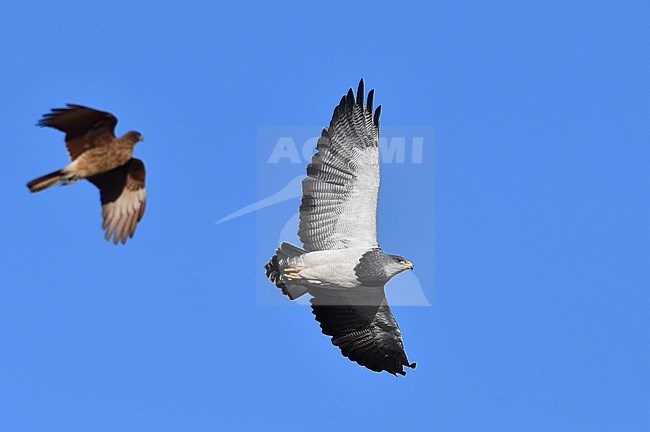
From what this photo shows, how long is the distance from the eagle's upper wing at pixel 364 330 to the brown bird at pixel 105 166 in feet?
16.5

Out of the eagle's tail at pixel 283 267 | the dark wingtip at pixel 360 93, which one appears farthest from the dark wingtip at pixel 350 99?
the eagle's tail at pixel 283 267

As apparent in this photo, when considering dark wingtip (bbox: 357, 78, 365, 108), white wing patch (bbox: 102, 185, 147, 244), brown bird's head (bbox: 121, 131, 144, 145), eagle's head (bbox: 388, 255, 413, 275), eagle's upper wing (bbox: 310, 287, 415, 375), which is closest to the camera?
brown bird's head (bbox: 121, 131, 144, 145)

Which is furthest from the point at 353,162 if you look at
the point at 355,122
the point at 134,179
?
the point at 134,179

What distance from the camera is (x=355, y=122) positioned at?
21.9 meters

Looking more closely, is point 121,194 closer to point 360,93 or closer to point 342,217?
point 342,217

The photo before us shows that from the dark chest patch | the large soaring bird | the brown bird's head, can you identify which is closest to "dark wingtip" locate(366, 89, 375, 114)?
the large soaring bird

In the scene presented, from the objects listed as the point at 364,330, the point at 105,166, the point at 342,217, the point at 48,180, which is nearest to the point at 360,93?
the point at 342,217

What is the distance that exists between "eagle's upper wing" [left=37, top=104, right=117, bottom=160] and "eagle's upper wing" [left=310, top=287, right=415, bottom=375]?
19.6ft

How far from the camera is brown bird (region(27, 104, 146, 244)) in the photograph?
18.3 metres

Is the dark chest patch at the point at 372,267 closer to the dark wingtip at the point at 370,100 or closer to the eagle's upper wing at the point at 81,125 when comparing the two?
the dark wingtip at the point at 370,100

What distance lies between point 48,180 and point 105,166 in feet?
2.95

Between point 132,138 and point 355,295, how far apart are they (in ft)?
19.2

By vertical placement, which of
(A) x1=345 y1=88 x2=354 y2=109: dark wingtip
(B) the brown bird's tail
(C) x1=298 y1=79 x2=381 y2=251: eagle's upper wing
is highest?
(A) x1=345 y1=88 x2=354 y2=109: dark wingtip

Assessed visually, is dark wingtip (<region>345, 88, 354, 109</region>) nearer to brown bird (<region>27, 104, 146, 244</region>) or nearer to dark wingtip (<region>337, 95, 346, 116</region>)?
dark wingtip (<region>337, 95, 346, 116</region>)
